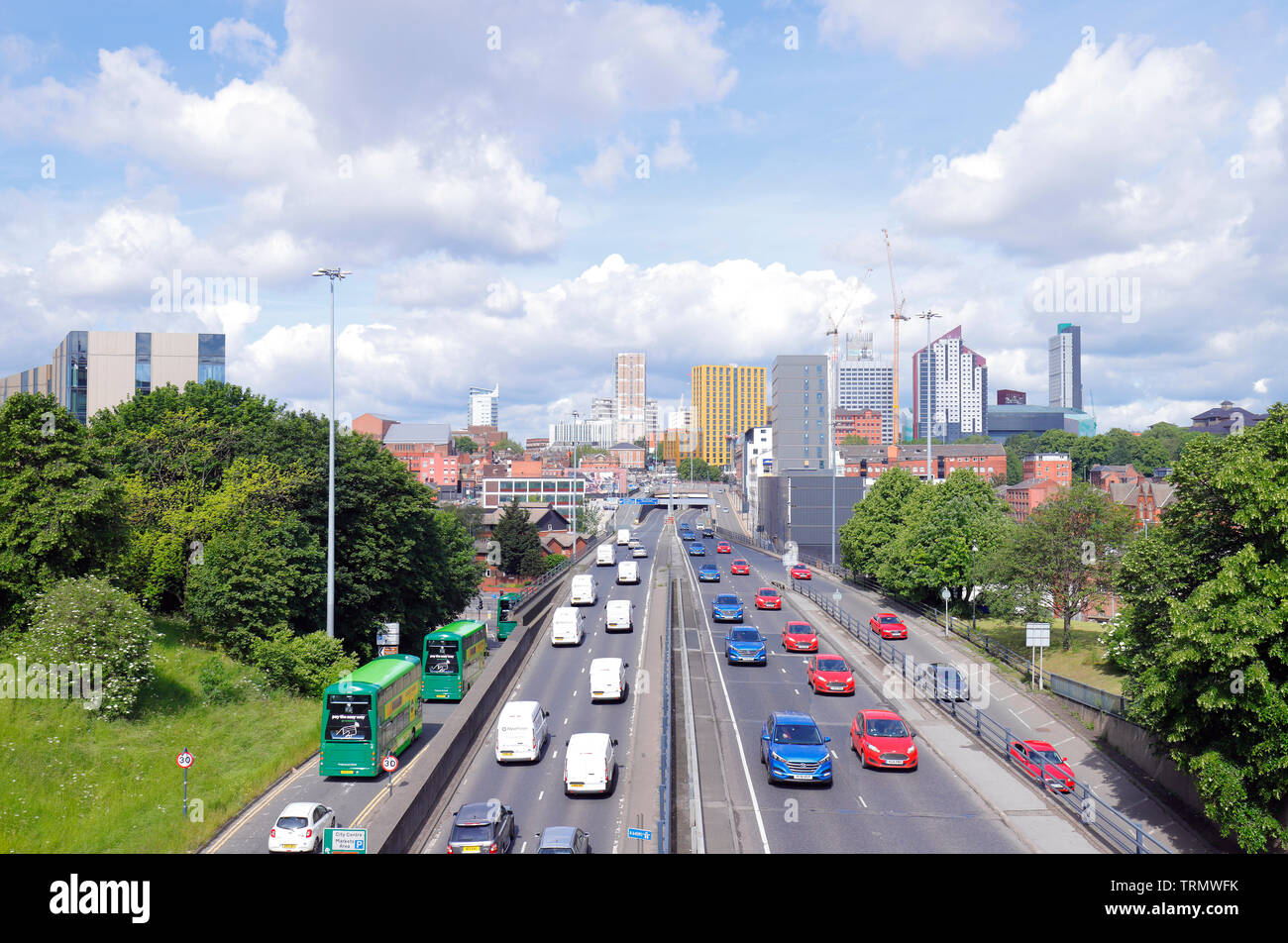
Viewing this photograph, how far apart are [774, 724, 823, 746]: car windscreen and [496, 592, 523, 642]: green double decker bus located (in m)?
27.7

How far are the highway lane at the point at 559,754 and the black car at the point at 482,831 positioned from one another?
2.96 ft

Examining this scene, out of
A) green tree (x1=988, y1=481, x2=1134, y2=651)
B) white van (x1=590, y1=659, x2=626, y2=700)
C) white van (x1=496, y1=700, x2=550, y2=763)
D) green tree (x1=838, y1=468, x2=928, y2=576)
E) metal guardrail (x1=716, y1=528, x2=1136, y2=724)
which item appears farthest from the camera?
green tree (x1=838, y1=468, x2=928, y2=576)

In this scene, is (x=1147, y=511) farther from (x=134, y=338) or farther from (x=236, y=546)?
(x=134, y=338)

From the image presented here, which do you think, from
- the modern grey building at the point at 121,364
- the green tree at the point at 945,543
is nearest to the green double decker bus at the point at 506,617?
the green tree at the point at 945,543

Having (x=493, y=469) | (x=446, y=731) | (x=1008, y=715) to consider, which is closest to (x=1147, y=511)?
(x=1008, y=715)

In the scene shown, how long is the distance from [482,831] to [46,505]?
72.6ft

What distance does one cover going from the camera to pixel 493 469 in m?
197

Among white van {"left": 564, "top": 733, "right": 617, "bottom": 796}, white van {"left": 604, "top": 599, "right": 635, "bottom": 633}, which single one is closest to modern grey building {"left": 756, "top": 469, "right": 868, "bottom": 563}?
white van {"left": 604, "top": 599, "right": 635, "bottom": 633}

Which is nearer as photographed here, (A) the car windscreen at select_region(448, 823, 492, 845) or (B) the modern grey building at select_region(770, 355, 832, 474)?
(A) the car windscreen at select_region(448, 823, 492, 845)

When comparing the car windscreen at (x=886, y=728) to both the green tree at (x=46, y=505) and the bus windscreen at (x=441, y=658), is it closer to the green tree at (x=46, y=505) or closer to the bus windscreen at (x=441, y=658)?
the bus windscreen at (x=441, y=658)

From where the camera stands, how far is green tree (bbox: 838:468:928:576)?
71.3m

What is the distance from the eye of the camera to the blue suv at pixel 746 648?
4266 centimetres

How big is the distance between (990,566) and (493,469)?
15973 cm

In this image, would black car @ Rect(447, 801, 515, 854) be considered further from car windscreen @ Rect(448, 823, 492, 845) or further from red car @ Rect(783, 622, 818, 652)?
red car @ Rect(783, 622, 818, 652)
